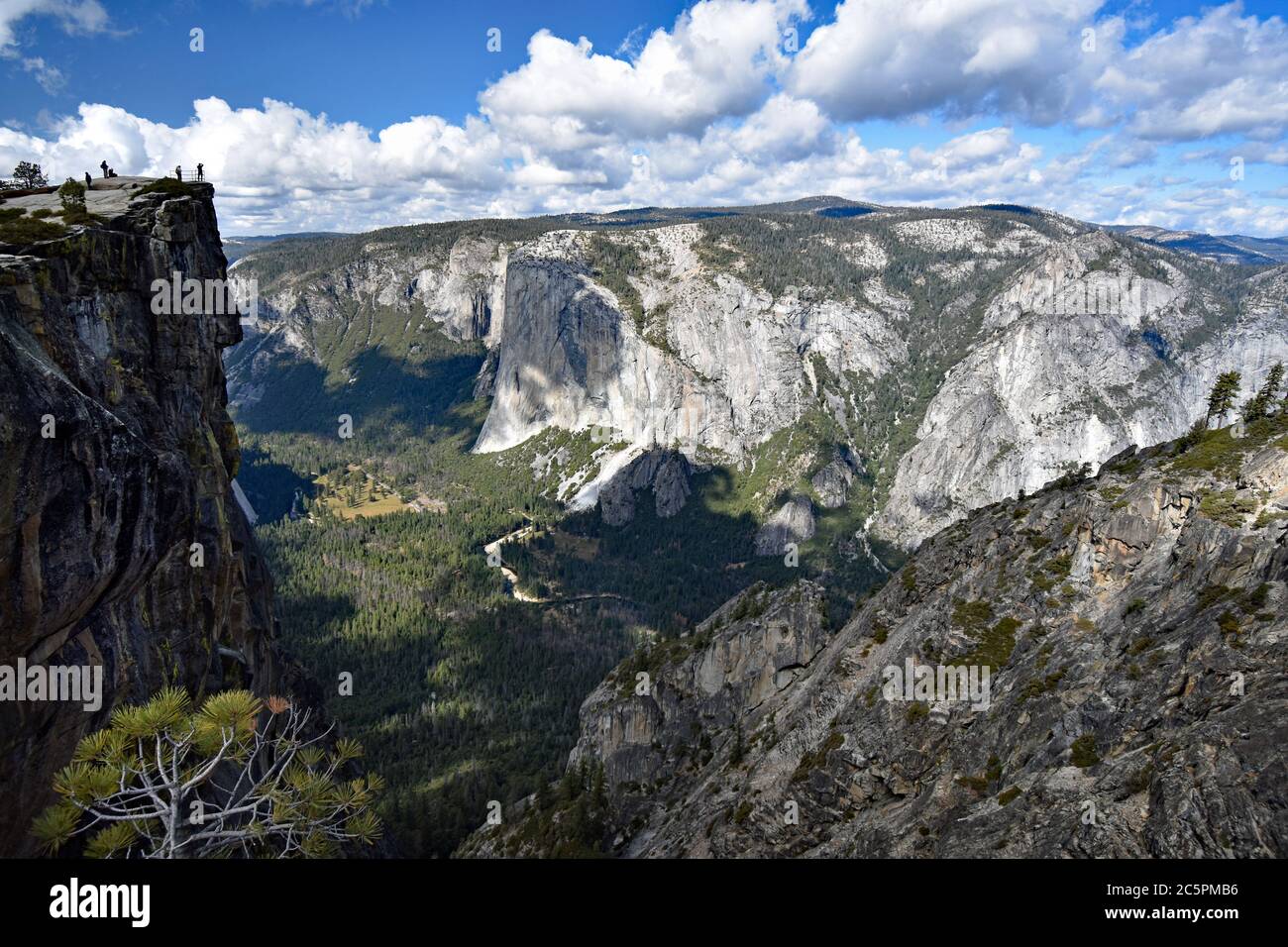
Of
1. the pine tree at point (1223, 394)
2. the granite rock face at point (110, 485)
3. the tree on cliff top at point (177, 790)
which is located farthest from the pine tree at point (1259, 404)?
the granite rock face at point (110, 485)

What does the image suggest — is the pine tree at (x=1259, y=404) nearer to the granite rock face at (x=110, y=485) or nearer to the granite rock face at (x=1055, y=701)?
the granite rock face at (x=1055, y=701)

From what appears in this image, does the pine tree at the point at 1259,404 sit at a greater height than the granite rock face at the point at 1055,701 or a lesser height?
greater

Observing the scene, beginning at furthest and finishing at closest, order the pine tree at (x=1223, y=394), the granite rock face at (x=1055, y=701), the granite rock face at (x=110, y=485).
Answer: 1. the pine tree at (x=1223, y=394)
2. the granite rock face at (x=110, y=485)
3. the granite rock face at (x=1055, y=701)

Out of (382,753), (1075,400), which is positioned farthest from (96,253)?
(1075,400)

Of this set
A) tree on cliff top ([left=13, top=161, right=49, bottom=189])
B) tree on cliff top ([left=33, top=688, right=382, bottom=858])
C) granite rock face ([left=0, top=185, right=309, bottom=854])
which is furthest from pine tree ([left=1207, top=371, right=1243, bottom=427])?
tree on cliff top ([left=13, top=161, right=49, bottom=189])

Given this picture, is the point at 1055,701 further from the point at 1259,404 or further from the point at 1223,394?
the point at 1223,394

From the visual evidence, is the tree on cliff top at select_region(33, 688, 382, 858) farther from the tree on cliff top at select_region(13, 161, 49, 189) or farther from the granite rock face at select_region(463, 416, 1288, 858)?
the tree on cliff top at select_region(13, 161, 49, 189)
